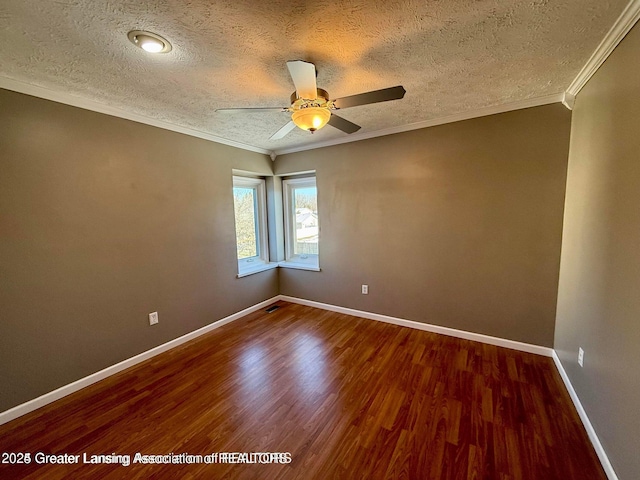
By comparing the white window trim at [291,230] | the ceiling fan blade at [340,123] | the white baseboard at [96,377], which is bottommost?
the white baseboard at [96,377]

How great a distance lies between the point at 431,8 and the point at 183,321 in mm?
3308

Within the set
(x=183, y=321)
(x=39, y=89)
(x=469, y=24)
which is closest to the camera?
(x=469, y=24)

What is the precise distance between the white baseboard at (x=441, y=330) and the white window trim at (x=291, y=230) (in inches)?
22.1

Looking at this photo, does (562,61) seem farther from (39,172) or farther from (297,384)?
(39,172)

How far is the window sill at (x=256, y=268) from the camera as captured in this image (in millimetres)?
3572

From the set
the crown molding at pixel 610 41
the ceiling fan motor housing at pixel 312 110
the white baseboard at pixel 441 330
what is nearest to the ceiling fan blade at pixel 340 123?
the ceiling fan motor housing at pixel 312 110

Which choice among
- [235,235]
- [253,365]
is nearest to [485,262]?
[253,365]

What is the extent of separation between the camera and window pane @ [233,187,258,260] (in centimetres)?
374

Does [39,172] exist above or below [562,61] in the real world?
below

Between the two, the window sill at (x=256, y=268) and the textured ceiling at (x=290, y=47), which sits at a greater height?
the textured ceiling at (x=290, y=47)

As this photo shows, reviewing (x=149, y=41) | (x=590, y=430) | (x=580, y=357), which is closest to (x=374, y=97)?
(x=149, y=41)

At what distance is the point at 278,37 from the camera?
1357 millimetres

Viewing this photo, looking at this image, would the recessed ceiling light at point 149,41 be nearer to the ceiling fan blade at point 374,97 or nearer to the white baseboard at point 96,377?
the ceiling fan blade at point 374,97

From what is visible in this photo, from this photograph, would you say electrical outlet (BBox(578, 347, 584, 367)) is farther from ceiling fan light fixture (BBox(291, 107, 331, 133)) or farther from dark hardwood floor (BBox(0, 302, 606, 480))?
ceiling fan light fixture (BBox(291, 107, 331, 133))
